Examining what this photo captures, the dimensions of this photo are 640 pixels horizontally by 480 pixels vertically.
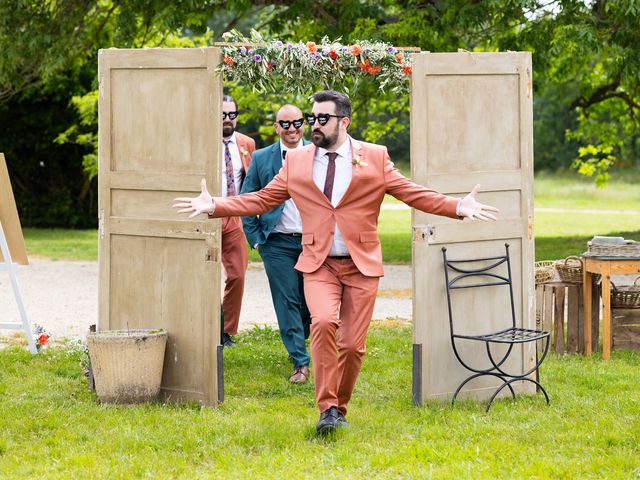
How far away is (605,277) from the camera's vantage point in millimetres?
9586

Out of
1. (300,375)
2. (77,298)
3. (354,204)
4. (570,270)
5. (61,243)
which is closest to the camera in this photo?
(354,204)

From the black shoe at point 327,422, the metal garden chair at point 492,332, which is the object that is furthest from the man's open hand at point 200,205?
the metal garden chair at point 492,332

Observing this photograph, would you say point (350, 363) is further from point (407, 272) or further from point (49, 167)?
point (49, 167)

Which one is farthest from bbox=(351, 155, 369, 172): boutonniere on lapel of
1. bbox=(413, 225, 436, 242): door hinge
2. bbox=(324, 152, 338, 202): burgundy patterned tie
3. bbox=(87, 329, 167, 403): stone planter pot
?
bbox=(87, 329, 167, 403): stone planter pot

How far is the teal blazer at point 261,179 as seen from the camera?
352 inches

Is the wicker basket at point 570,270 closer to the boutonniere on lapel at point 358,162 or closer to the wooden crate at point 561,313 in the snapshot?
the wooden crate at point 561,313

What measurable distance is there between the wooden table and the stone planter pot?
4.00m

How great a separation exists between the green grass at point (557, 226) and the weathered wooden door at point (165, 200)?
40.3 feet

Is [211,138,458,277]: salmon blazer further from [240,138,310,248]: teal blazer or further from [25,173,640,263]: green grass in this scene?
[25,173,640,263]: green grass

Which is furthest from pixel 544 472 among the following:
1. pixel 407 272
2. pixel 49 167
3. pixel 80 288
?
pixel 49 167

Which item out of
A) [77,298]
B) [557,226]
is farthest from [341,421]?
[557,226]

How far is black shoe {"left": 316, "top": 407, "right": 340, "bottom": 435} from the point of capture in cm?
667

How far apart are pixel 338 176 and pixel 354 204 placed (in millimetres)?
206

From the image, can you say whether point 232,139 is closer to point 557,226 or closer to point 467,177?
point 467,177
